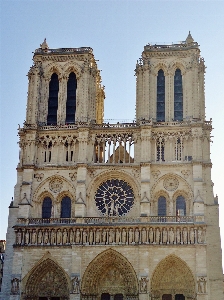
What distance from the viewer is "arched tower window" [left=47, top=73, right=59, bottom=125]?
138ft

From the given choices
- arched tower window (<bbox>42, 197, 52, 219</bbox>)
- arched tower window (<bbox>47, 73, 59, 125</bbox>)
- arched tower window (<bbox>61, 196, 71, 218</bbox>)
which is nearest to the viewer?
arched tower window (<bbox>61, 196, 71, 218</bbox>)

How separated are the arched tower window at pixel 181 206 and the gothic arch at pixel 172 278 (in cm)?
318

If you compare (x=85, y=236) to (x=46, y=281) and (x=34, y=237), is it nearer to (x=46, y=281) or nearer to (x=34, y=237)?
(x=34, y=237)

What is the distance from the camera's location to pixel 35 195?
39688mm

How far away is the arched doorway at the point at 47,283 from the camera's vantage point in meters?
37.5

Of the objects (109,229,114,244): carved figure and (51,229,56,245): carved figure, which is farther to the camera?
(51,229,56,245): carved figure

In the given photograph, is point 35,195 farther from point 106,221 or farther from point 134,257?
point 134,257

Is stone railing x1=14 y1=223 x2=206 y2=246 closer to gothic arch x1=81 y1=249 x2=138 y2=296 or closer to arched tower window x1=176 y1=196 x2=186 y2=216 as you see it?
gothic arch x1=81 y1=249 x2=138 y2=296

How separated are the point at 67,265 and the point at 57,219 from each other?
3168 mm

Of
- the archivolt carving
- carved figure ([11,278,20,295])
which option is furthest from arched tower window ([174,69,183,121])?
carved figure ([11,278,20,295])

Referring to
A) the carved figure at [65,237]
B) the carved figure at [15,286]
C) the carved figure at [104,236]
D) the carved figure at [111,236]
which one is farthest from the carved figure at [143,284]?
the carved figure at [15,286]

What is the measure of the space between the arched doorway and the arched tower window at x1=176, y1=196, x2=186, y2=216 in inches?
338

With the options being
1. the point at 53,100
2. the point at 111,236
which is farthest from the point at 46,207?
the point at 53,100

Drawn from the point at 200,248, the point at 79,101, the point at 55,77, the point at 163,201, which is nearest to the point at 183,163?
A: the point at 163,201
